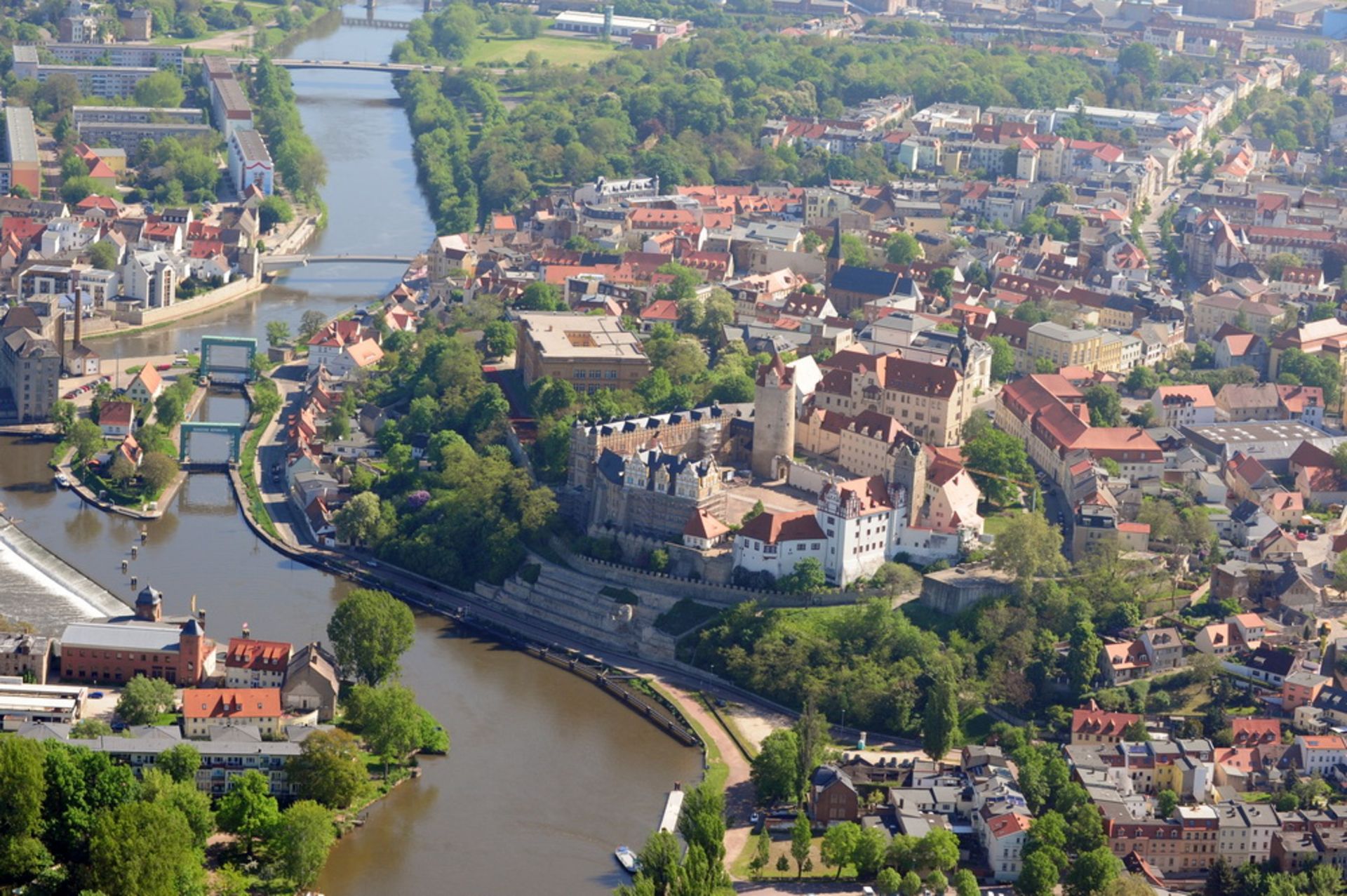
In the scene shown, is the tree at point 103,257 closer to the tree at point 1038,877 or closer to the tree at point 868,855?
the tree at point 868,855

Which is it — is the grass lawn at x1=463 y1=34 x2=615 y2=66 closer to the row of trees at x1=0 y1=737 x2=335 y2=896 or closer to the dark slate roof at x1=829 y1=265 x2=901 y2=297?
the dark slate roof at x1=829 y1=265 x2=901 y2=297

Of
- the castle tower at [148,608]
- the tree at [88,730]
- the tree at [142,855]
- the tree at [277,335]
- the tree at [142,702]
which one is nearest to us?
the tree at [142,855]

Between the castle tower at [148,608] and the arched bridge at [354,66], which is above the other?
the arched bridge at [354,66]

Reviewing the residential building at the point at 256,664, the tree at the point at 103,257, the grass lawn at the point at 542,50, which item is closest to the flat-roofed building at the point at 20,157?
the tree at the point at 103,257

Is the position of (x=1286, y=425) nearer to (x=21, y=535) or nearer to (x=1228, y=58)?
(x=21, y=535)

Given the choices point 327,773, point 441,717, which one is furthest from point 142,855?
point 441,717

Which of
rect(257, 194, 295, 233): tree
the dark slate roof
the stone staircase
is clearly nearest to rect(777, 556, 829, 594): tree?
the stone staircase
